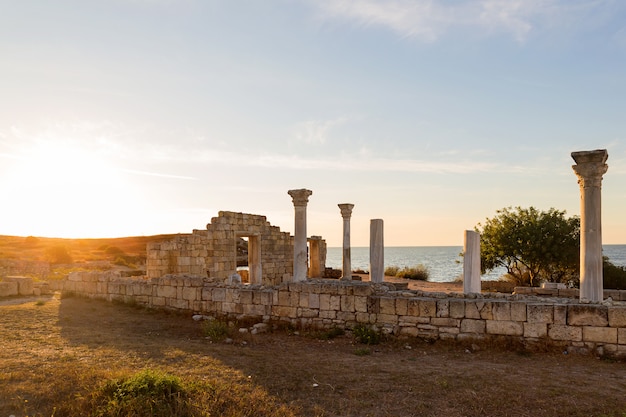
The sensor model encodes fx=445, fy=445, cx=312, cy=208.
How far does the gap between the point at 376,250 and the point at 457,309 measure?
696 centimetres

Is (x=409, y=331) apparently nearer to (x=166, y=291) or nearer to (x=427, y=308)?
(x=427, y=308)

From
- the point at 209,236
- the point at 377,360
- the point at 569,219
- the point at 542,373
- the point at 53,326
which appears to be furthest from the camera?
the point at 569,219

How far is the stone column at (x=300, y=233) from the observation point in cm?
1561

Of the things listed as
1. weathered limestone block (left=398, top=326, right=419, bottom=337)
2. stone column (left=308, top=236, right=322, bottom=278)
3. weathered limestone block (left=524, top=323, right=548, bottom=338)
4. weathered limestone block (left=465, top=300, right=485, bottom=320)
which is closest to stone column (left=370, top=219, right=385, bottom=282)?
weathered limestone block (left=398, top=326, right=419, bottom=337)

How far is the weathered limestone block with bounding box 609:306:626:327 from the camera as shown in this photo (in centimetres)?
805

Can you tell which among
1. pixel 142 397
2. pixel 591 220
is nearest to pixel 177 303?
pixel 142 397

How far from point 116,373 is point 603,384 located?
7.17 metres

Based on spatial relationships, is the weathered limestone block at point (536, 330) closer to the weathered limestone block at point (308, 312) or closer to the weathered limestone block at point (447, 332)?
the weathered limestone block at point (447, 332)

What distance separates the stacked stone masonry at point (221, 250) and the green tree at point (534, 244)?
440 inches

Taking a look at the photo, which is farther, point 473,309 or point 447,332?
point 447,332

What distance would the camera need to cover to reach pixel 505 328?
880 cm

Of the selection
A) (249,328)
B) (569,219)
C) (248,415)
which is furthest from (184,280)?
(569,219)

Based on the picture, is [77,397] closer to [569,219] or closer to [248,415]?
[248,415]

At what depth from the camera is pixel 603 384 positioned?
21.5ft
